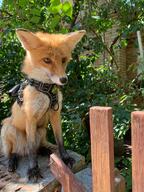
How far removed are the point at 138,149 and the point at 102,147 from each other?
0.18m

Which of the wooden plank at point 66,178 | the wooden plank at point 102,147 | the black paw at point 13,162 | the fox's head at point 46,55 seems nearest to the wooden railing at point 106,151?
the wooden plank at point 102,147

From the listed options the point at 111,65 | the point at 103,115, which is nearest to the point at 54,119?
the point at 103,115

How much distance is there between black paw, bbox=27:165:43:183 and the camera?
2.96m

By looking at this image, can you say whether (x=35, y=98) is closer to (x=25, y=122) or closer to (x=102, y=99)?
(x=25, y=122)

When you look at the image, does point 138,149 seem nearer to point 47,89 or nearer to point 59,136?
point 47,89

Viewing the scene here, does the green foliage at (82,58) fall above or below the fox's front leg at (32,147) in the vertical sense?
above

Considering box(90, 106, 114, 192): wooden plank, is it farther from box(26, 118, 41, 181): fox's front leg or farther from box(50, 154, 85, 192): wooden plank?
box(26, 118, 41, 181): fox's front leg

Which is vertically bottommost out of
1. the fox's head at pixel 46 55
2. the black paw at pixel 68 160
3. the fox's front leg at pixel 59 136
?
the black paw at pixel 68 160

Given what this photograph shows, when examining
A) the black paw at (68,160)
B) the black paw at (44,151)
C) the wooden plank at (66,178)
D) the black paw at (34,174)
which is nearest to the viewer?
the wooden plank at (66,178)

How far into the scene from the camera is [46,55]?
2863 millimetres

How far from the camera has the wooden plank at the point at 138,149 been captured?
1.27 meters

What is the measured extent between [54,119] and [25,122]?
28 cm

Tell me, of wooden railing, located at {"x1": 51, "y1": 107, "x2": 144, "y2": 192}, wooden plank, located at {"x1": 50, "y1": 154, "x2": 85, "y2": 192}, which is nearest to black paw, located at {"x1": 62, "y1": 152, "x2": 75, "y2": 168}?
wooden plank, located at {"x1": 50, "y1": 154, "x2": 85, "y2": 192}

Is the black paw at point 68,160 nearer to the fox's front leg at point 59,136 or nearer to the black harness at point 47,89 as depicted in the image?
the fox's front leg at point 59,136
